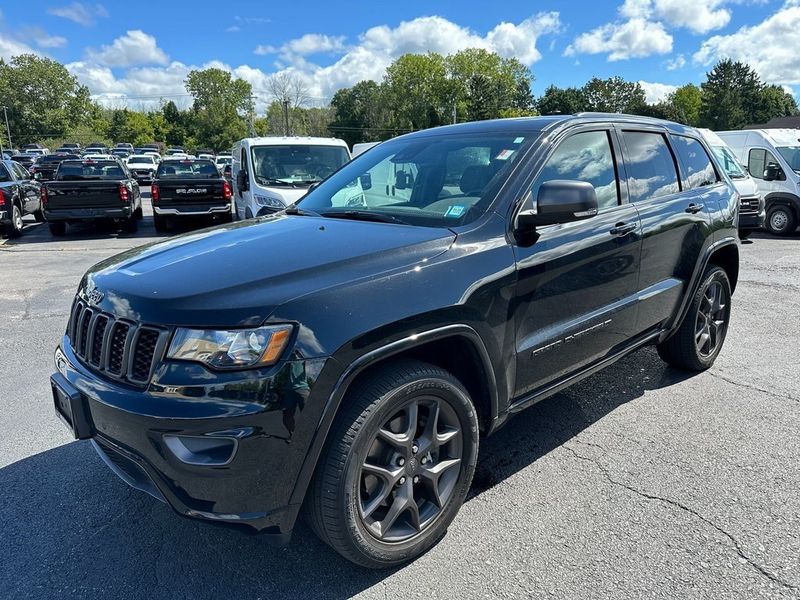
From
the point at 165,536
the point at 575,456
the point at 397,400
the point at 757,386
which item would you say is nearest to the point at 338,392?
the point at 397,400

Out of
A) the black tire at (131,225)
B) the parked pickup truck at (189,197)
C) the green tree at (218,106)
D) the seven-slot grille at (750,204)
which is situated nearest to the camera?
the seven-slot grille at (750,204)

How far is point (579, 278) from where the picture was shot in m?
3.12

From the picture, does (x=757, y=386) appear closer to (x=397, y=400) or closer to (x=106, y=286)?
(x=397, y=400)

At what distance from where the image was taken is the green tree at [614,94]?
94625 millimetres

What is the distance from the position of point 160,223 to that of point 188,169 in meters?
1.80

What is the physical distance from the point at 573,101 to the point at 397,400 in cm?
10169

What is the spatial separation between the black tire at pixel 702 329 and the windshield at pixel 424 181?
83.2 inches

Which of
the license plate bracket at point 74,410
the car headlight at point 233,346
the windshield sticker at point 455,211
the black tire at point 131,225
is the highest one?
the windshield sticker at point 455,211

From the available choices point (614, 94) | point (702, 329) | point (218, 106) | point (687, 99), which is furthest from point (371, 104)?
point (702, 329)

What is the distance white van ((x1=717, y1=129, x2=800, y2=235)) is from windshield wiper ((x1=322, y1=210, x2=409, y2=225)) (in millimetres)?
13064

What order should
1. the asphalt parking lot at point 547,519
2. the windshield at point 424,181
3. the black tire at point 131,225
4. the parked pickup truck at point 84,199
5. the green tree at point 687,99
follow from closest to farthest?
the asphalt parking lot at point 547,519 < the windshield at point 424,181 < the parked pickup truck at point 84,199 < the black tire at point 131,225 < the green tree at point 687,99

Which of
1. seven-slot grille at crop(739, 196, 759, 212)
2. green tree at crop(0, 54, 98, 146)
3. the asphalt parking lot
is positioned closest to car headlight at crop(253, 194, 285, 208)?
the asphalt parking lot

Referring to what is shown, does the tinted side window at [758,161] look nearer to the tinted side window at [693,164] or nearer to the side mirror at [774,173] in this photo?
the side mirror at [774,173]

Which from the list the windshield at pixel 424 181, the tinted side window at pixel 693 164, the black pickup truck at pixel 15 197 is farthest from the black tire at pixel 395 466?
the black pickup truck at pixel 15 197
